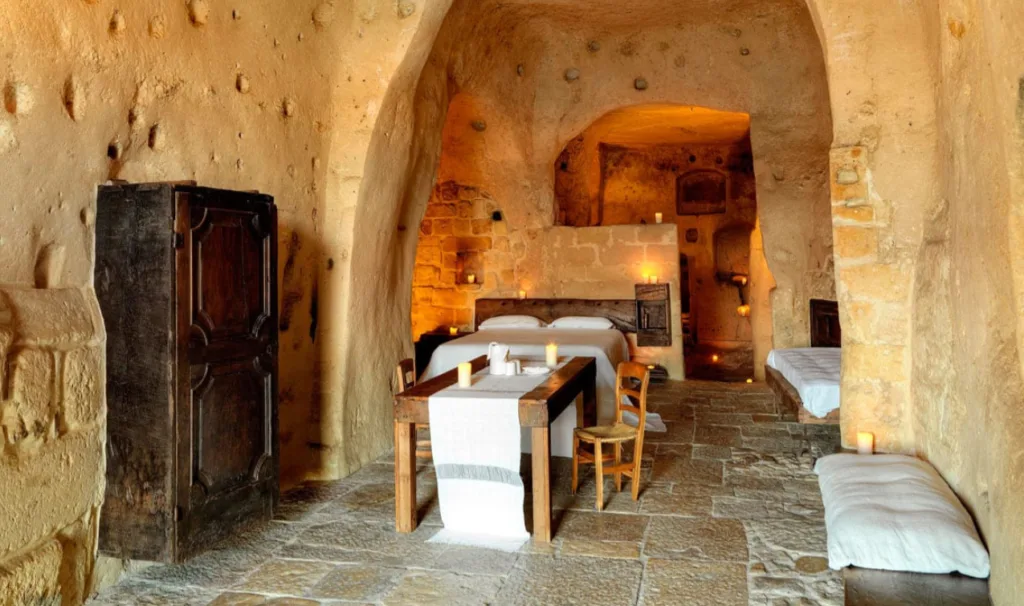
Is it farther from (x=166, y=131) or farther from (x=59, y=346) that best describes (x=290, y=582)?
(x=166, y=131)

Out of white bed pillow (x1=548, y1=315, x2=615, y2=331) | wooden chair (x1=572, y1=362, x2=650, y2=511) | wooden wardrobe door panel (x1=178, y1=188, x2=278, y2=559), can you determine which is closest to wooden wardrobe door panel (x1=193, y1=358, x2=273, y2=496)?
wooden wardrobe door panel (x1=178, y1=188, x2=278, y2=559)

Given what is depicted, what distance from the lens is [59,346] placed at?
2631 millimetres

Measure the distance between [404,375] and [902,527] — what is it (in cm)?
277

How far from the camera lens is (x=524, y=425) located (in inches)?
129

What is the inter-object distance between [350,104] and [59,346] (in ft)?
7.90

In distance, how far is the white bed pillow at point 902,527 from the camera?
94.7 inches

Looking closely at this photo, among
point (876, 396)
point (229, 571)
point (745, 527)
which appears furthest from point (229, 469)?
point (876, 396)

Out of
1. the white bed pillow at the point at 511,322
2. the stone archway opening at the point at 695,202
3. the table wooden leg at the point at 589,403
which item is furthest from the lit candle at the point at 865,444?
the stone archway opening at the point at 695,202

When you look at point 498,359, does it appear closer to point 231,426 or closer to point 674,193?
point 231,426

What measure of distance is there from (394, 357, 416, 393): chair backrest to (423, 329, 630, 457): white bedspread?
2.10ft

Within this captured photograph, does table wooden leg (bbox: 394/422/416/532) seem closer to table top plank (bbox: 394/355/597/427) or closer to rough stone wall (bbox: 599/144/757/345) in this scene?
table top plank (bbox: 394/355/597/427)

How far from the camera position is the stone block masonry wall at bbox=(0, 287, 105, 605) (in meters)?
2.42

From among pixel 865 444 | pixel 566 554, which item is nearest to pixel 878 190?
pixel 865 444

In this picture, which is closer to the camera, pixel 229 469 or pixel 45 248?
pixel 45 248
